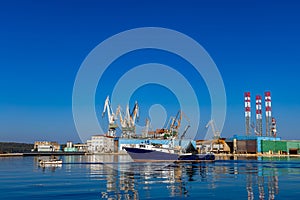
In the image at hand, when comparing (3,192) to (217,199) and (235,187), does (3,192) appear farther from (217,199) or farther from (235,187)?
(235,187)

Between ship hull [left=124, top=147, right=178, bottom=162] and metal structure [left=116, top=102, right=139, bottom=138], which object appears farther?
metal structure [left=116, top=102, right=139, bottom=138]

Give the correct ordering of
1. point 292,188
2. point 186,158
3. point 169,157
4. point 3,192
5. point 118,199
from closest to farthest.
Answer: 1. point 118,199
2. point 3,192
3. point 292,188
4. point 169,157
5. point 186,158

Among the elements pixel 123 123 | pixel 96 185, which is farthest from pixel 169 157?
pixel 123 123

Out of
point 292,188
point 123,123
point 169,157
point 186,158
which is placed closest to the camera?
point 292,188

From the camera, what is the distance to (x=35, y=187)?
37250 millimetres

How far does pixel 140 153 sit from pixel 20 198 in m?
70.6

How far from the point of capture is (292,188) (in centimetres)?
3641

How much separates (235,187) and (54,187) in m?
19.2

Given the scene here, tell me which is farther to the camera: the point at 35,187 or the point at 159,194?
the point at 35,187

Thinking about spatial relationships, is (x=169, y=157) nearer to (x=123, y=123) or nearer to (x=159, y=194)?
(x=159, y=194)

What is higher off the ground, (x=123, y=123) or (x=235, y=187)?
(x=123, y=123)

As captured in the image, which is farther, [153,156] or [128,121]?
[128,121]

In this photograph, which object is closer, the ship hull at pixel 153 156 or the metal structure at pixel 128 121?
the ship hull at pixel 153 156

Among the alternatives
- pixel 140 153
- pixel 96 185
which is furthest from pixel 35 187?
pixel 140 153
